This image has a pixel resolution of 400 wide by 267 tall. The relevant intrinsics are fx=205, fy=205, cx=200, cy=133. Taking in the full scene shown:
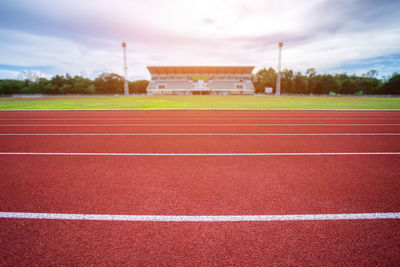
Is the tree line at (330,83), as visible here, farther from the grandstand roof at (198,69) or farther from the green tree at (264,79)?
the grandstand roof at (198,69)

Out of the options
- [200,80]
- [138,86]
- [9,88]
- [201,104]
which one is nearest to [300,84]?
[200,80]

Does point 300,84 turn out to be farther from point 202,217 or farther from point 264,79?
point 202,217

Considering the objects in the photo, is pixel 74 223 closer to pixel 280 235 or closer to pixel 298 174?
pixel 280 235

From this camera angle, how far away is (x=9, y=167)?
407 centimetres

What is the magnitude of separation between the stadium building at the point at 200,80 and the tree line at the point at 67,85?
20.0m

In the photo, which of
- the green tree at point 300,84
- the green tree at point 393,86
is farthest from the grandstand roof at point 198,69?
the green tree at point 393,86

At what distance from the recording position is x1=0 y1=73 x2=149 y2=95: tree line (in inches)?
2684

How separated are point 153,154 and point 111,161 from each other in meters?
0.93

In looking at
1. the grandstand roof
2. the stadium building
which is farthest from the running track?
the stadium building

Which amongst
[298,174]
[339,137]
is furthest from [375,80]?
[298,174]

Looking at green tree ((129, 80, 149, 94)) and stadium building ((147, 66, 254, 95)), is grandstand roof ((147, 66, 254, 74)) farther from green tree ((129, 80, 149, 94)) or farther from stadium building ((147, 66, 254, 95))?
green tree ((129, 80, 149, 94))

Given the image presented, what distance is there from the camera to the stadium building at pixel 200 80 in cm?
6971

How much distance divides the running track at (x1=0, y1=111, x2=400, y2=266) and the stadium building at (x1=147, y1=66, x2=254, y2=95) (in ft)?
221

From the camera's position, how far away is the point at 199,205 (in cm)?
273
